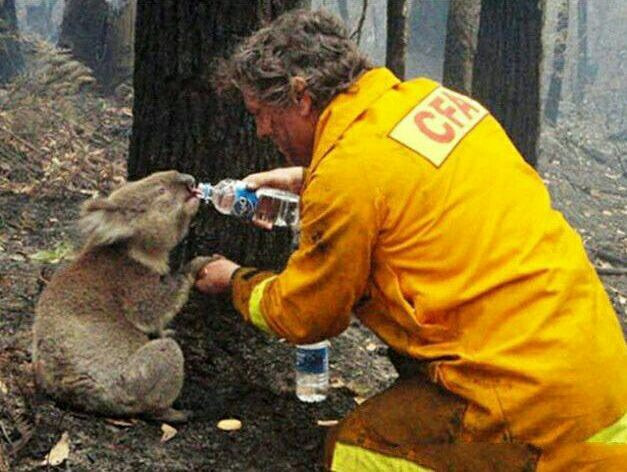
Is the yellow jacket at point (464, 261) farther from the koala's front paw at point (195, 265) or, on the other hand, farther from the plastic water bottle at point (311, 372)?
the plastic water bottle at point (311, 372)

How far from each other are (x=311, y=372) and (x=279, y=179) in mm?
1093

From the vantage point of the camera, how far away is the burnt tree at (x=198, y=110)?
5.05m

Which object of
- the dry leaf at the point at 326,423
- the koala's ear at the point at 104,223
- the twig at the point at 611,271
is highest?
the koala's ear at the point at 104,223

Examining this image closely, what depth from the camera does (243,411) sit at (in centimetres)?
493

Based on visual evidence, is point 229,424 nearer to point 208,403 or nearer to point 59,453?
point 208,403

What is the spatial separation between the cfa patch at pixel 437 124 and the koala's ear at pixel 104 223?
1706mm

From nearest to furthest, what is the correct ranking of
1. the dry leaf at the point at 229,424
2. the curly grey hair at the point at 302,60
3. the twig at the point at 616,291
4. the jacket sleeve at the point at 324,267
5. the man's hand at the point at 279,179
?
the jacket sleeve at the point at 324,267
the curly grey hair at the point at 302,60
the man's hand at the point at 279,179
the dry leaf at the point at 229,424
the twig at the point at 616,291

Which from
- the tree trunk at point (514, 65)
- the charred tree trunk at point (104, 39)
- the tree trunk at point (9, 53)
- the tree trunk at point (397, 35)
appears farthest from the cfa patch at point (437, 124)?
the tree trunk at point (9, 53)

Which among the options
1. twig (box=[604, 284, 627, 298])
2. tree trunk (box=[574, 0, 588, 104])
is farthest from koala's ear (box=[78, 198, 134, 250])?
tree trunk (box=[574, 0, 588, 104])

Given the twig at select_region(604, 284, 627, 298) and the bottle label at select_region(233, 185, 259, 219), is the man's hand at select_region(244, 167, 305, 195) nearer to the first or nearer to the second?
the bottle label at select_region(233, 185, 259, 219)

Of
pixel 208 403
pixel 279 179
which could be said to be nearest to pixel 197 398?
pixel 208 403

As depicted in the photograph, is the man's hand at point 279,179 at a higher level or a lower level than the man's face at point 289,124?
lower

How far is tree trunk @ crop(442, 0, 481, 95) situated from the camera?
11.3 meters

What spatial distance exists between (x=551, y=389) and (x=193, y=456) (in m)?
1.70
